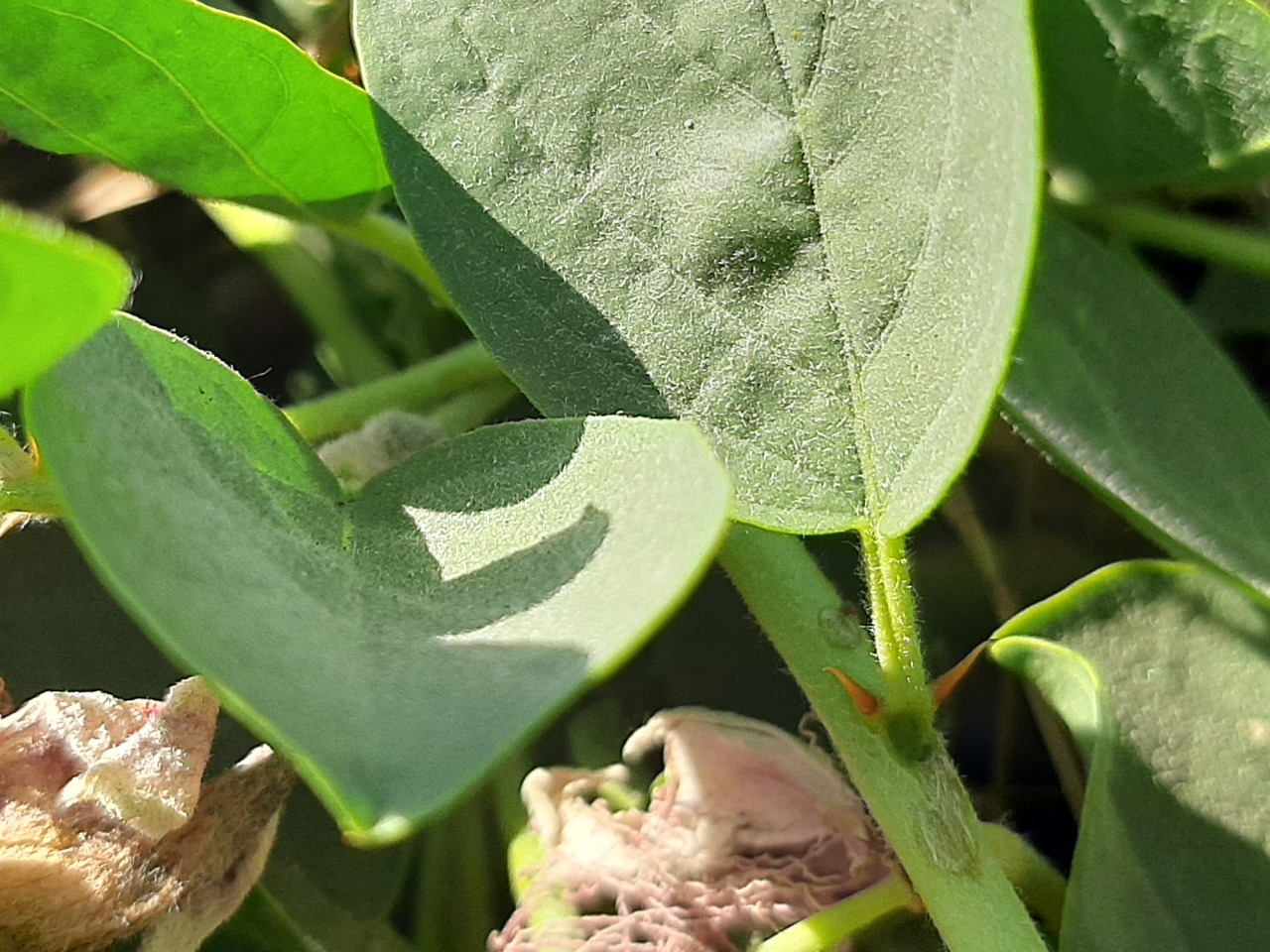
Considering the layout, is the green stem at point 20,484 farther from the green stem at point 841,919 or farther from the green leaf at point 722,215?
the green stem at point 841,919

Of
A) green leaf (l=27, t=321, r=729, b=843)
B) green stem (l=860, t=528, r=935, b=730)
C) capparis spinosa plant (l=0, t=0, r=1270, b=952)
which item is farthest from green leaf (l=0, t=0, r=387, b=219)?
green stem (l=860, t=528, r=935, b=730)

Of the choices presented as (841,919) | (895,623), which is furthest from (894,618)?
(841,919)

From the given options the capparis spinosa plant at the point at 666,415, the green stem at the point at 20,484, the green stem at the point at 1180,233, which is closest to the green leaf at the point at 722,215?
the capparis spinosa plant at the point at 666,415

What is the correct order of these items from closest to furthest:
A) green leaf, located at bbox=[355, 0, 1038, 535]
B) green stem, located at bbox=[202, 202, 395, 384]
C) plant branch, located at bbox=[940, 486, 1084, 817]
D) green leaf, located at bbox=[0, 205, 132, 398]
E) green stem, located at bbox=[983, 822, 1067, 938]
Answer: green leaf, located at bbox=[0, 205, 132, 398]
green leaf, located at bbox=[355, 0, 1038, 535]
green stem, located at bbox=[983, 822, 1067, 938]
plant branch, located at bbox=[940, 486, 1084, 817]
green stem, located at bbox=[202, 202, 395, 384]

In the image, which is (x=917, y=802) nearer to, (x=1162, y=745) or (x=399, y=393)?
(x=1162, y=745)

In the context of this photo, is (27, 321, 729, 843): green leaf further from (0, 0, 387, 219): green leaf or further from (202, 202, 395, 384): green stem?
(202, 202, 395, 384): green stem
